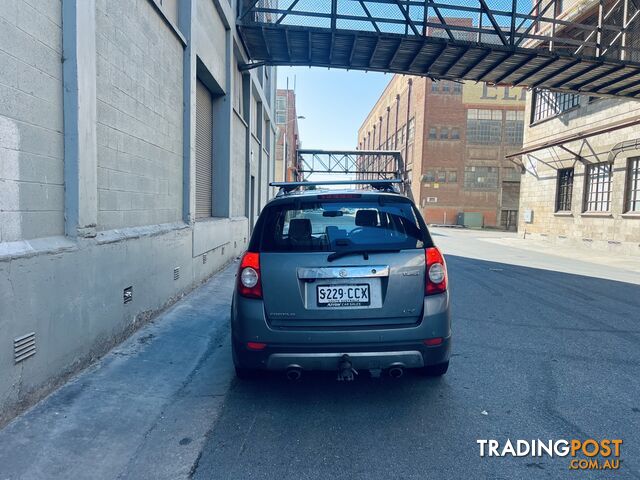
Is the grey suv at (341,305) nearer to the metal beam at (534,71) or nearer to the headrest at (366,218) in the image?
the headrest at (366,218)

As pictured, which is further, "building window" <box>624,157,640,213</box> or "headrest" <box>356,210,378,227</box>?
"building window" <box>624,157,640,213</box>

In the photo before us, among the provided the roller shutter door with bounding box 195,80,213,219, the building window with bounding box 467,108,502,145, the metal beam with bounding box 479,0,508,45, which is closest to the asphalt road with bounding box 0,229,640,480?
the roller shutter door with bounding box 195,80,213,219

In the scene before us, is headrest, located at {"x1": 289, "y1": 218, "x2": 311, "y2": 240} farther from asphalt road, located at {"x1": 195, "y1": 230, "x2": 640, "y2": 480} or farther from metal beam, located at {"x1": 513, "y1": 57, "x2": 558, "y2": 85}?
metal beam, located at {"x1": 513, "y1": 57, "x2": 558, "y2": 85}

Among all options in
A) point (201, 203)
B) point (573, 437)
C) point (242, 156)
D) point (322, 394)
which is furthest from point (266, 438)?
point (242, 156)

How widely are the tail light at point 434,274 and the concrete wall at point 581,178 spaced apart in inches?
657

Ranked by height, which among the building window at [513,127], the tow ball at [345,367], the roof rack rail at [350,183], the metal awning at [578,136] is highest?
the building window at [513,127]

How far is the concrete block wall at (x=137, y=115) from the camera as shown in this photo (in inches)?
171

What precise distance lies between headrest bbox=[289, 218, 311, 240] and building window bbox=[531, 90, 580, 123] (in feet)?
67.7

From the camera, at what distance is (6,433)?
8.91 feet

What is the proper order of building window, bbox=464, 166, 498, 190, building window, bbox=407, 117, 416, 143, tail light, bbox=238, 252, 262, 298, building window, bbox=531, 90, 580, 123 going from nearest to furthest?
tail light, bbox=238, 252, 262, 298 < building window, bbox=531, 90, 580, 123 < building window, bbox=464, 166, 498, 190 < building window, bbox=407, 117, 416, 143

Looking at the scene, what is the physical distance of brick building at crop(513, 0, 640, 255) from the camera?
53.9 ft

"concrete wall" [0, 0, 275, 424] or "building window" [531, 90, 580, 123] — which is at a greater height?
"building window" [531, 90, 580, 123]

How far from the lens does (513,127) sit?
44.3 m

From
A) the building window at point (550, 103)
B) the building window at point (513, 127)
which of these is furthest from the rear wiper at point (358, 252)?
the building window at point (513, 127)
